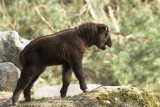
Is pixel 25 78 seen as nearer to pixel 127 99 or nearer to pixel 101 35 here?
pixel 101 35

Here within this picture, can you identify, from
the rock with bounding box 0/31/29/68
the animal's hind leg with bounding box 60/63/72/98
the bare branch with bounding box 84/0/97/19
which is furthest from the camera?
the bare branch with bounding box 84/0/97/19

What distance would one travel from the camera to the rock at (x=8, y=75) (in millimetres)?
8453

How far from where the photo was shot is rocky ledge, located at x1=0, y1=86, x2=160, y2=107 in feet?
17.3

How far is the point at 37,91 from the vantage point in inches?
352

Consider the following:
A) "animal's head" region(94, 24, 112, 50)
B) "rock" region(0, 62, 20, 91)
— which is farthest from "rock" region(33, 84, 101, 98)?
"animal's head" region(94, 24, 112, 50)

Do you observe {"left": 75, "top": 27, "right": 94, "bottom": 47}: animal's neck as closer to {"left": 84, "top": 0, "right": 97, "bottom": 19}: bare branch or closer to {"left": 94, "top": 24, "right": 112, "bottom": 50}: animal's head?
{"left": 94, "top": 24, "right": 112, "bottom": 50}: animal's head

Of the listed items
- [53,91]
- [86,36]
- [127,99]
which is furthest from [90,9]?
[127,99]

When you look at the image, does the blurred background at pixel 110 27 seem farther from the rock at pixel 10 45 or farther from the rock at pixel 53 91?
the rock at pixel 53 91

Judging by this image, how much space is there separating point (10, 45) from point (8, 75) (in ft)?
3.42

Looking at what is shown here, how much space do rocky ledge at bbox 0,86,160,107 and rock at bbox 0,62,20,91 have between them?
3.10 meters

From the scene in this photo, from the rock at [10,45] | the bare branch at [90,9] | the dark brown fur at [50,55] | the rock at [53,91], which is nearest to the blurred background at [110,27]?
the bare branch at [90,9]

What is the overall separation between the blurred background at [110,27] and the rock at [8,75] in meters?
6.75

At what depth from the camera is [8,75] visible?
852 centimetres

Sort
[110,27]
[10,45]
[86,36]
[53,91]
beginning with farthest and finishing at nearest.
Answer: [110,27]
[10,45]
[53,91]
[86,36]
